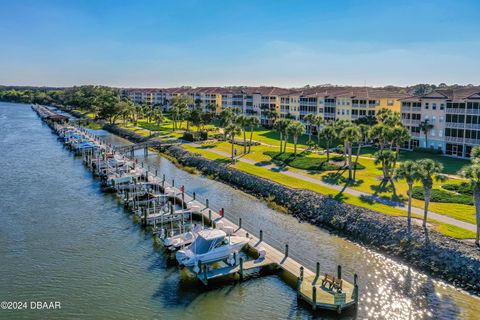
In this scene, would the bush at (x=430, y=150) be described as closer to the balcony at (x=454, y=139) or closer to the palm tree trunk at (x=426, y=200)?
the balcony at (x=454, y=139)

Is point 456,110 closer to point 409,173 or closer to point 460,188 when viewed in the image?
point 460,188

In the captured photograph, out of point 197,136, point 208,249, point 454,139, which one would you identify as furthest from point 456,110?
point 208,249

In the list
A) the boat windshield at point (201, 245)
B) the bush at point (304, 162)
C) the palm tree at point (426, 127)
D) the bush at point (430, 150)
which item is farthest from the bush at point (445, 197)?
the palm tree at point (426, 127)

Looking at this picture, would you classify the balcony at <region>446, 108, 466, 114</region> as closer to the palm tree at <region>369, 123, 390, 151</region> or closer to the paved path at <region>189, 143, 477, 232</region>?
the palm tree at <region>369, 123, 390, 151</region>

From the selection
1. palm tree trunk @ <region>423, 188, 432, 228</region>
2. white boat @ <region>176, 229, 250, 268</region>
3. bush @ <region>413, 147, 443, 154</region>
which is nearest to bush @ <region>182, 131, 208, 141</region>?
bush @ <region>413, 147, 443, 154</region>

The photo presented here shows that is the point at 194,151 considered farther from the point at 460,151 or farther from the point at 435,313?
the point at 435,313

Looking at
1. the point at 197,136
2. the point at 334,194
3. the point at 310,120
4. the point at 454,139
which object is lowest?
the point at 334,194
